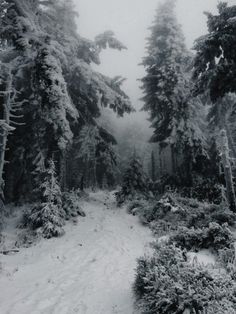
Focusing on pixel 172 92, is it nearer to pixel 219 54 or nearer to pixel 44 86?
pixel 219 54

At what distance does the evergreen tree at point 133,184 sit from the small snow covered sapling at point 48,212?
5058 mm

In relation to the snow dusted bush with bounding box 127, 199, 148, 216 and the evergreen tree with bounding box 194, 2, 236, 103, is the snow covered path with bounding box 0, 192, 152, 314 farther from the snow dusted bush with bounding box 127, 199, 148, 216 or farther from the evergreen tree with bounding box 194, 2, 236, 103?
the evergreen tree with bounding box 194, 2, 236, 103

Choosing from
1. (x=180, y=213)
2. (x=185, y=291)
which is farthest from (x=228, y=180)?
(x=185, y=291)

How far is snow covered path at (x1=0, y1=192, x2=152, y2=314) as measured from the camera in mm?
6898

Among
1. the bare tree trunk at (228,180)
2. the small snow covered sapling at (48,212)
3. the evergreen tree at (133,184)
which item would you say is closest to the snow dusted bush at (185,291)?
the small snow covered sapling at (48,212)

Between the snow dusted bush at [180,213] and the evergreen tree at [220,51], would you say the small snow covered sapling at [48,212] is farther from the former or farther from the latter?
the evergreen tree at [220,51]

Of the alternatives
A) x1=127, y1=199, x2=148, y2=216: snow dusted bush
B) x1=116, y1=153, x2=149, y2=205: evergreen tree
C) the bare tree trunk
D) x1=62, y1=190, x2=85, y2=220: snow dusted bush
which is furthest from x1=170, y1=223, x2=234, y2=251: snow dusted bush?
x1=116, y1=153, x2=149, y2=205: evergreen tree

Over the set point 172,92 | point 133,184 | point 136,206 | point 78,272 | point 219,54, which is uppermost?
point 172,92

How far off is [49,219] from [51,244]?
1507mm

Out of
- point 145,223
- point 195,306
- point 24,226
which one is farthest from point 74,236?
point 195,306

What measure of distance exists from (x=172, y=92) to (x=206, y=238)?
12.8m

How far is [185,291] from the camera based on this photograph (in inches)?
219

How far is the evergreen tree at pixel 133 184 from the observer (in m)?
18.7

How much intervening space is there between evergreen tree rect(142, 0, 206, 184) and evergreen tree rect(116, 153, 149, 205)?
271 cm
